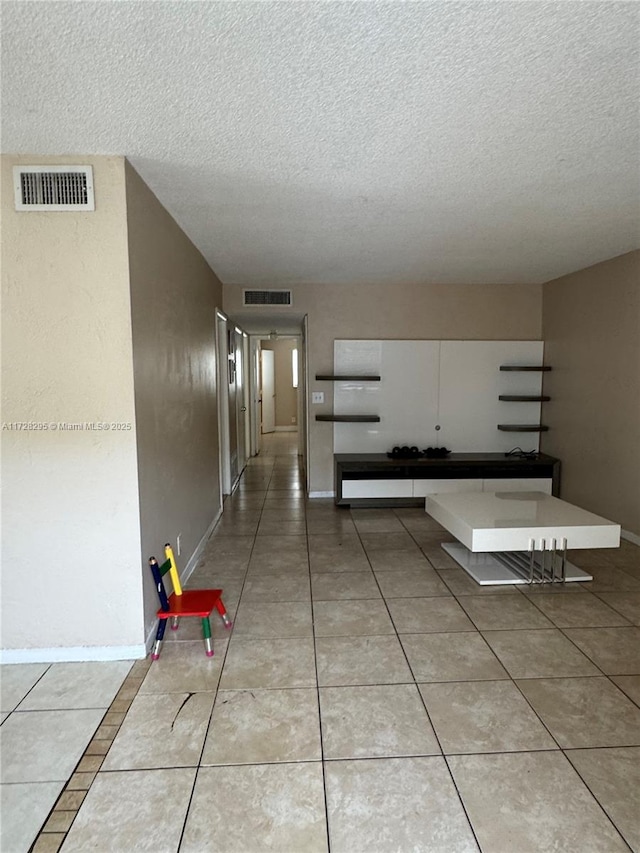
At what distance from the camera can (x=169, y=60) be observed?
151cm

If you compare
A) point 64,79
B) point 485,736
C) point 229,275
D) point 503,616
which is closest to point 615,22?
point 64,79

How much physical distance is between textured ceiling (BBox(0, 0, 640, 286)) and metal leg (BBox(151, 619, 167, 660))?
2.36 metres

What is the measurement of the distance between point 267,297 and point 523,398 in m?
3.21

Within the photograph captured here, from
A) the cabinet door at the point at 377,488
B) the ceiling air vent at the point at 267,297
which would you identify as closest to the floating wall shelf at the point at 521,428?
the cabinet door at the point at 377,488

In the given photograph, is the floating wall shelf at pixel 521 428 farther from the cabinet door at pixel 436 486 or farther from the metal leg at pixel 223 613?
the metal leg at pixel 223 613

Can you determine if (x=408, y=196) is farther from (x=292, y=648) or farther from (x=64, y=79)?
(x=292, y=648)

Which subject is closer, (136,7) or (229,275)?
(136,7)

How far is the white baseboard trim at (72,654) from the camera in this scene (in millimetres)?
2326

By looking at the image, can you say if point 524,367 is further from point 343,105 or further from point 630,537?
point 343,105

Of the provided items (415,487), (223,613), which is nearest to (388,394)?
(415,487)

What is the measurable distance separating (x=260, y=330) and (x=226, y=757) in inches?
232

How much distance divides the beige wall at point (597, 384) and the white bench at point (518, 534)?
0.82 m

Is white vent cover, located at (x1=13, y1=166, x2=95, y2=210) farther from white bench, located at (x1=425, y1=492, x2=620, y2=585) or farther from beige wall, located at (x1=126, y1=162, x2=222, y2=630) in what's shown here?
white bench, located at (x1=425, y1=492, x2=620, y2=585)

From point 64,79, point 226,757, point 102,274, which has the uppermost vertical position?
point 64,79
